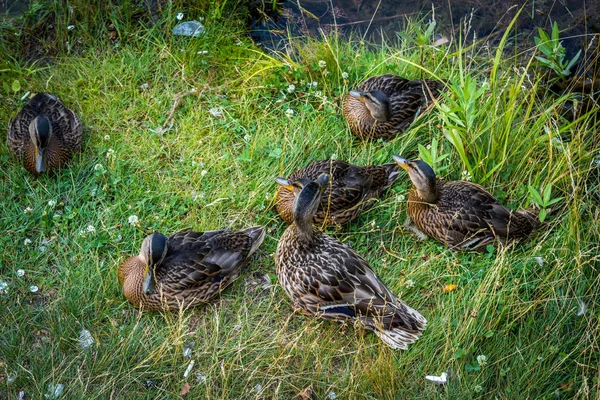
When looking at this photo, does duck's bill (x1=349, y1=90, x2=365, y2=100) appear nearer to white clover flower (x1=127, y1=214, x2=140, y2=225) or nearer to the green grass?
the green grass

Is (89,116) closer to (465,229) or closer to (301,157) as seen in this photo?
(301,157)

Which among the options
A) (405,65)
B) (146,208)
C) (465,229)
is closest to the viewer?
(465,229)

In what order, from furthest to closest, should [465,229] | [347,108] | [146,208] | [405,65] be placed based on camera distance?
[405,65], [347,108], [146,208], [465,229]

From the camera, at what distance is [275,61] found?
6.21m

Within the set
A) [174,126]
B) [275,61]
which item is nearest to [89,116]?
[174,126]

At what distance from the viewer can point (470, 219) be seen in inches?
195

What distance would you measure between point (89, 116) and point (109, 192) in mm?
935

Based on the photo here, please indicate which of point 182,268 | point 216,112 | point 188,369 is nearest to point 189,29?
point 216,112

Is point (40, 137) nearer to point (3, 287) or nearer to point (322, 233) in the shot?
point (3, 287)

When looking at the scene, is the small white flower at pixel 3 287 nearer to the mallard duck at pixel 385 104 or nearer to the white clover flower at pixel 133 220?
the white clover flower at pixel 133 220

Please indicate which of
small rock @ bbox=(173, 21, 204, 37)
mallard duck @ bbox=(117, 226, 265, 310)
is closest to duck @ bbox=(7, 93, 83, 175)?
mallard duck @ bbox=(117, 226, 265, 310)

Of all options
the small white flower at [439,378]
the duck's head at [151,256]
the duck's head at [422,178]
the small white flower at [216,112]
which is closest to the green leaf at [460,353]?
the small white flower at [439,378]

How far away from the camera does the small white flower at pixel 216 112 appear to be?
19.8 feet

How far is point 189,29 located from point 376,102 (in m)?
2.18
